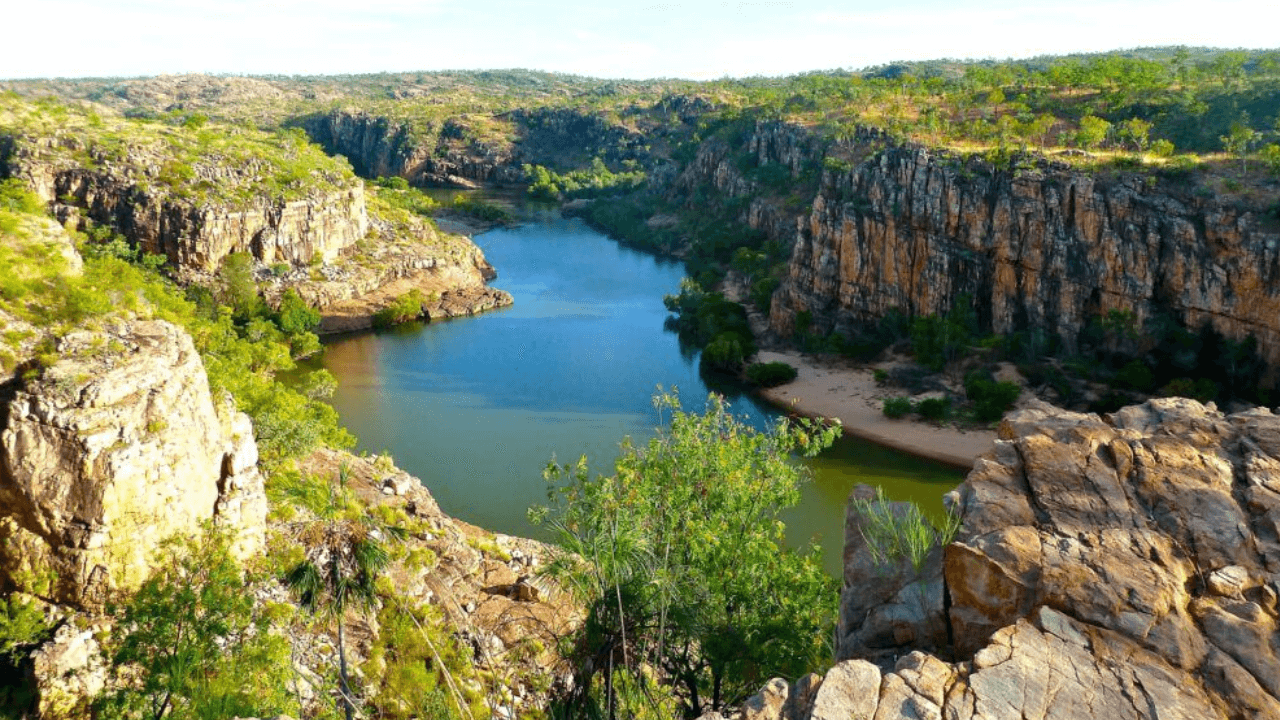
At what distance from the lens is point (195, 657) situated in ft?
56.6

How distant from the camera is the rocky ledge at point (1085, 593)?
33.2 feet

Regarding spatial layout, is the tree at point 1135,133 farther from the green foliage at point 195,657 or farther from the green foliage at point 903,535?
the green foliage at point 195,657

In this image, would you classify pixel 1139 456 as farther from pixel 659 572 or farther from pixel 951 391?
pixel 951 391

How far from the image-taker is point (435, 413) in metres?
52.4

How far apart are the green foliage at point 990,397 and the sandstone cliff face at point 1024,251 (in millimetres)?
9167

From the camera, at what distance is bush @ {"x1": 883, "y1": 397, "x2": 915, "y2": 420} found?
52.3 m

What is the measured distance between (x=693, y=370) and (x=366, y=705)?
45.2 m

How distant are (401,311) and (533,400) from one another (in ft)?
76.7

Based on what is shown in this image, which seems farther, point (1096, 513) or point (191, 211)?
point (191, 211)

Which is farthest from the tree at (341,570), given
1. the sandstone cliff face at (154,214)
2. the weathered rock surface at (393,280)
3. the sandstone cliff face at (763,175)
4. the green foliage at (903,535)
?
the sandstone cliff face at (763,175)

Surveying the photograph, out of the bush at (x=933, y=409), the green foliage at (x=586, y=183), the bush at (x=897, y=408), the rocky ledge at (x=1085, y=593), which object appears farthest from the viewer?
the green foliage at (x=586, y=183)

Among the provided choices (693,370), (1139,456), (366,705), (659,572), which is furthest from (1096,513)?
(693,370)

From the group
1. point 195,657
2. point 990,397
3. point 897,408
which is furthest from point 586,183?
point 195,657

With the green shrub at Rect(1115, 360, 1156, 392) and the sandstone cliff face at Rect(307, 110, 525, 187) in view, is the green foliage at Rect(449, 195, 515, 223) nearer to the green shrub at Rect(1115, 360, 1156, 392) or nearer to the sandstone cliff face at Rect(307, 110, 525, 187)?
the sandstone cliff face at Rect(307, 110, 525, 187)
